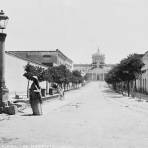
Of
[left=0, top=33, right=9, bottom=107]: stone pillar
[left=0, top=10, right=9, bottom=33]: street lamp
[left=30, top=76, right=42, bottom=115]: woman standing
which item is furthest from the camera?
[left=30, top=76, right=42, bottom=115]: woman standing

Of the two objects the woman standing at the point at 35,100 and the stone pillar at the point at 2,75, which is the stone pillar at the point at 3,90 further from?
the woman standing at the point at 35,100

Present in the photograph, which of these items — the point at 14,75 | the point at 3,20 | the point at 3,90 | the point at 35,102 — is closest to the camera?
the point at 3,20

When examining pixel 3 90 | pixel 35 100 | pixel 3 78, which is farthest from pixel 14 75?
pixel 3 90

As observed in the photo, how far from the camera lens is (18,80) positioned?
5075cm

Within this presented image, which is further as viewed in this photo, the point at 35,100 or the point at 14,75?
the point at 14,75

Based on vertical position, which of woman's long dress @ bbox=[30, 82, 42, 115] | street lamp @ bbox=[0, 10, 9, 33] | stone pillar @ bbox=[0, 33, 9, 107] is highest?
street lamp @ bbox=[0, 10, 9, 33]

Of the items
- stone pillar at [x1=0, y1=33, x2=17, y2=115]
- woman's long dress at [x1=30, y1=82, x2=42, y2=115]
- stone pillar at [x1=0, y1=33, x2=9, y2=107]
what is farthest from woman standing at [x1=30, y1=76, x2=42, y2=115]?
stone pillar at [x1=0, y1=33, x2=9, y2=107]

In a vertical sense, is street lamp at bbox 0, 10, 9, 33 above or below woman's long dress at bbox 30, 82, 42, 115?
above

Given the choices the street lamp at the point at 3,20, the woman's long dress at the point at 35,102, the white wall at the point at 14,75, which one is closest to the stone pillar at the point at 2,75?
the street lamp at the point at 3,20

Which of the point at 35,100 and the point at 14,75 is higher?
the point at 14,75

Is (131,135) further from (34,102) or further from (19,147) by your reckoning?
(34,102)

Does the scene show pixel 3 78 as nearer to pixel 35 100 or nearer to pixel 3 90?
pixel 3 90

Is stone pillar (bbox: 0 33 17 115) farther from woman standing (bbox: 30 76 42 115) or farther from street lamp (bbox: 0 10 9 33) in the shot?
woman standing (bbox: 30 76 42 115)

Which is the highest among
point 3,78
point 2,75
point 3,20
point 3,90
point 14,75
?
point 3,20
